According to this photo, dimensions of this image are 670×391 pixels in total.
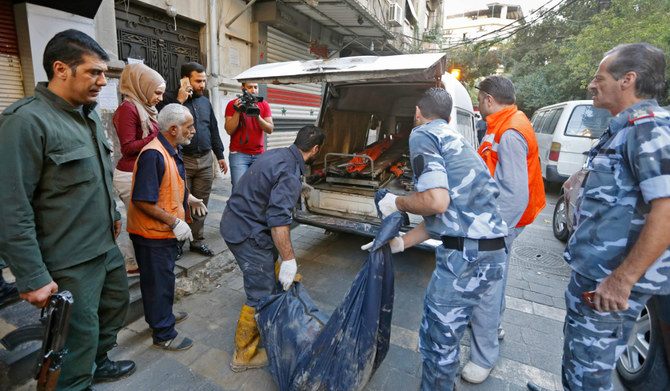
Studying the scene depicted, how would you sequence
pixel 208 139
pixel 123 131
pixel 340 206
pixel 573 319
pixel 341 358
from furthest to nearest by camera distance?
pixel 340 206 → pixel 208 139 → pixel 123 131 → pixel 341 358 → pixel 573 319

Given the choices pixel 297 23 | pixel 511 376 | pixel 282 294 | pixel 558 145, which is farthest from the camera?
pixel 297 23

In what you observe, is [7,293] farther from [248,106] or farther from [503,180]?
[503,180]

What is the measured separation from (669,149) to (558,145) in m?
6.11

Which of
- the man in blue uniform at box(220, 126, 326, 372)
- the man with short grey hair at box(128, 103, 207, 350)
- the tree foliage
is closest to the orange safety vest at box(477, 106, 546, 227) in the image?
the man in blue uniform at box(220, 126, 326, 372)

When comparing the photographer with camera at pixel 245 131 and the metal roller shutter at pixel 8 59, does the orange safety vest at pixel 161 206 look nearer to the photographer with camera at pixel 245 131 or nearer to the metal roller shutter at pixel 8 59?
the photographer with camera at pixel 245 131

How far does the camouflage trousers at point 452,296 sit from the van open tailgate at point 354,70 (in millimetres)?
1503

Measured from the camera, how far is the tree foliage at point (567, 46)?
989 centimetres

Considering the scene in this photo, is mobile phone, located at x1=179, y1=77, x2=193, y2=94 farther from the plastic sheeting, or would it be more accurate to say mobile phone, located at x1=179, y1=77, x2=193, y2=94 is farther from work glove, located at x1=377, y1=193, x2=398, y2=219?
the plastic sheeting

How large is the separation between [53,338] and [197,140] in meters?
2.29

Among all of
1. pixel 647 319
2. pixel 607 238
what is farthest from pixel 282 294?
pixel 647 319

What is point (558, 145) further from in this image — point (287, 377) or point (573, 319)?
point (287, 377)

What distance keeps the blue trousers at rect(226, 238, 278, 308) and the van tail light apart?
6.48m

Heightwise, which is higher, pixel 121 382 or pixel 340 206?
pixel 340 206

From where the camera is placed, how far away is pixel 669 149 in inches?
54.2
